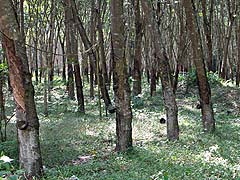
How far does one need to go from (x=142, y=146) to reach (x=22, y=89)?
3.28 meters

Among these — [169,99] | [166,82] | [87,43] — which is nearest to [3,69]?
[166,82]

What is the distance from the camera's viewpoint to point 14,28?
5.71 m

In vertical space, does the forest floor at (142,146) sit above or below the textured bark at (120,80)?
below

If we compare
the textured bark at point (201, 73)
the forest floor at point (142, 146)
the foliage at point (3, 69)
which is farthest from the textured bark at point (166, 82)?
the foliage at point (3, 69)

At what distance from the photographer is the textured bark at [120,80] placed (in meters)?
7.30

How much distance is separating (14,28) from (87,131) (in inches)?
216

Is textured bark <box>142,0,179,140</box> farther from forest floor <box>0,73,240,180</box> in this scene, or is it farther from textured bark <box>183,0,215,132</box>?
textured bark <box>183,0,215,132</box>

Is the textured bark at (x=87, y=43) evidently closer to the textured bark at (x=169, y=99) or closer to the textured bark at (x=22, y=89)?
the textured bark at (x=169, y=99)

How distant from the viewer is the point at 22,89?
582 centimetres

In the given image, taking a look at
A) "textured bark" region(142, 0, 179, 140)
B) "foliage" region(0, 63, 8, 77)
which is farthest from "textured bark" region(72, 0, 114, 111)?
"foliage" region(0, 63, 8, 77)

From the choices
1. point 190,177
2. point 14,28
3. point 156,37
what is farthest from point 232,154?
point 14,28

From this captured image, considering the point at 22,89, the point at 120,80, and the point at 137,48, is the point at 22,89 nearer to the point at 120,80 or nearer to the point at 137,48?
the point at 120,80

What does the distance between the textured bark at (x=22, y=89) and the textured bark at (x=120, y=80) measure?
1988 millimetres

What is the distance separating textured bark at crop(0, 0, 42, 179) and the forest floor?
0.36 metres
